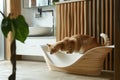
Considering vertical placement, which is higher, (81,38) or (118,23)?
(118,23)

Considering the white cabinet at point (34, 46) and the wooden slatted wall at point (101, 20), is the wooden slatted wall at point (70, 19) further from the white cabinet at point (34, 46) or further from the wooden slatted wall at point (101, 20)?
the white cabinet at point (34, 46)

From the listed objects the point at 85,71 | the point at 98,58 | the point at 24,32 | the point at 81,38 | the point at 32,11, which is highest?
the point at 32,11

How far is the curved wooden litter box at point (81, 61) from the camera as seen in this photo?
166 cm

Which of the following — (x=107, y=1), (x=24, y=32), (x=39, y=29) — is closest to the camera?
(x=24, y=32)

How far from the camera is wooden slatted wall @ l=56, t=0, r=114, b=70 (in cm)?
207

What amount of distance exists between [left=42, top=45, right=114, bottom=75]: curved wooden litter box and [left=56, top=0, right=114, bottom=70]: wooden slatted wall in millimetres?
354

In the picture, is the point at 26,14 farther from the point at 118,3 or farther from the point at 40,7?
the point at 118,3

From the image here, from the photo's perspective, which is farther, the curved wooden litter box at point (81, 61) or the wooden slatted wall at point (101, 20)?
the wooden slatted wall at point (101, 20)

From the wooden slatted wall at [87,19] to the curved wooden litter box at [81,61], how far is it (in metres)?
0.35

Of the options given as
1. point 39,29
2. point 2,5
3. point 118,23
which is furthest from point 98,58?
point 2,5

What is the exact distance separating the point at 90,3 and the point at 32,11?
53.3 inches

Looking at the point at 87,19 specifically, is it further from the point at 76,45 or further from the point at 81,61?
the point at 81,61

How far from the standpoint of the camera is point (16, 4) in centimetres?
322

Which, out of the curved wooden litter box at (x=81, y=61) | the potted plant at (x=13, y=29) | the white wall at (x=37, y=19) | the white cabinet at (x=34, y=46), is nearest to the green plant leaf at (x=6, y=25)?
the potted plant at (x=13, y=29)
